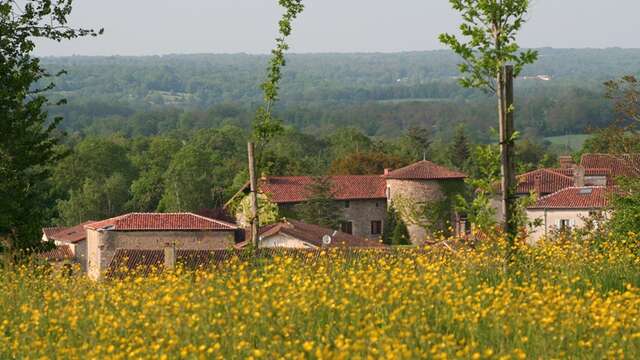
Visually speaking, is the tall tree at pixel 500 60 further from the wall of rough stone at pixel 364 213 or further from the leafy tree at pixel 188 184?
the leafy tree at pixel 188 184

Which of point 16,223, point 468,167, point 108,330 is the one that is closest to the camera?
point 108,330

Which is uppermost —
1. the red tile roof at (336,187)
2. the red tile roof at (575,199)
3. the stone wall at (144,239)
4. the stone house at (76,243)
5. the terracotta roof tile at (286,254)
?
the terracotta roof tile at (286,254)

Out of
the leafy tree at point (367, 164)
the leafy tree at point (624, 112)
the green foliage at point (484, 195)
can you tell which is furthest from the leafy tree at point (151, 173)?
the green foliage at point (484, 195)

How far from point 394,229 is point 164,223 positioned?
24399 millimetres

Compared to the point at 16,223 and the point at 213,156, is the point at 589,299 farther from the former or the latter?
the point at 213,156

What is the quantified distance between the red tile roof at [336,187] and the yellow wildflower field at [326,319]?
67413 millimetres

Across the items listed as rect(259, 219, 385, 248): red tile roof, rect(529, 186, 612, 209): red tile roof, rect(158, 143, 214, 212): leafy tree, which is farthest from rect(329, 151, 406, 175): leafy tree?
rect(259, 219, 385, 248): red tile roof

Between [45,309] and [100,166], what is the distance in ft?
365

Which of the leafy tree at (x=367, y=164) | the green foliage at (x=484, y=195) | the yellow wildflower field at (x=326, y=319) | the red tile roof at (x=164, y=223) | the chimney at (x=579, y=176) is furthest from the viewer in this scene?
the leafy tree at (x=367, y=164)

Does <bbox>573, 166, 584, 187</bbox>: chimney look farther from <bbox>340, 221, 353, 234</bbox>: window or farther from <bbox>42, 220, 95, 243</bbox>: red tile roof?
<bbox>42, 220, 95, 243</bbox>: red tile roof

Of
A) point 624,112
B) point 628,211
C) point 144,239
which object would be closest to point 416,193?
point 144,239

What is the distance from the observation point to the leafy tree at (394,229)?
76287 millimetres

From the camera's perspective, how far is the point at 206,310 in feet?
32.7

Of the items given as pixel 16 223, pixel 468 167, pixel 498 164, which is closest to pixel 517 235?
pixel 498 164
